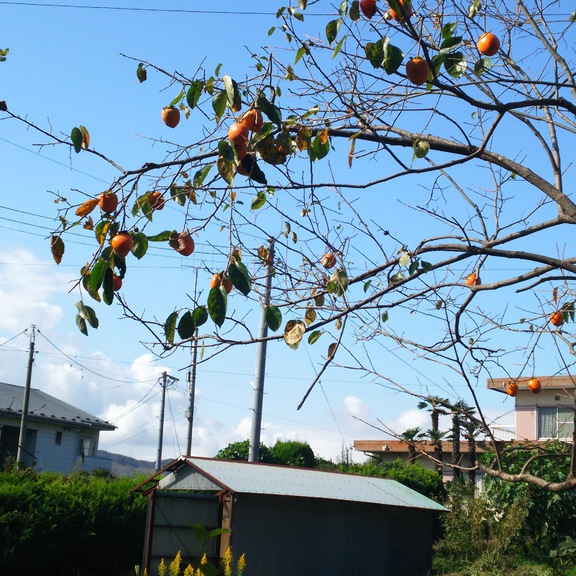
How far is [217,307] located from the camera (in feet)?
7.70

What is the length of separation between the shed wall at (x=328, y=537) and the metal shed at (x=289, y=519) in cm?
2

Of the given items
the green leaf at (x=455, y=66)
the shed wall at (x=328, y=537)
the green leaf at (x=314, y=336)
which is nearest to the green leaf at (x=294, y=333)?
the green leaf at (x=314, y=336)

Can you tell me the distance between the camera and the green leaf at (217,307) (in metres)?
2.34

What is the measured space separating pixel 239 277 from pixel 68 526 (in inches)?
451

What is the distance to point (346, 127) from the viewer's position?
406 cm

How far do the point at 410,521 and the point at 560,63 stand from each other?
12216 millimetres

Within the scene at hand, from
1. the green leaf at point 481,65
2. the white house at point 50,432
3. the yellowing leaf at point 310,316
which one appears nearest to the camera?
the green leaf at point 481,65

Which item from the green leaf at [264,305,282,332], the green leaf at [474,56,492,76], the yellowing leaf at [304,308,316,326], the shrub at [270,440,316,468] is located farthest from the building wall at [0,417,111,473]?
the green leaf at [264,305,282,332]

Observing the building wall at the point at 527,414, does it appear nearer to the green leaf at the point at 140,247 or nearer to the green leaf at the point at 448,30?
the green leaf at the point at 448,30

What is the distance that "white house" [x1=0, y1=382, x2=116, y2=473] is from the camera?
→ 26094 millimetres

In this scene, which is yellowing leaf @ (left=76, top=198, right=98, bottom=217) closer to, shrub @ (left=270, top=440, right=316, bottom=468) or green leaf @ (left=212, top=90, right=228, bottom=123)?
green leaf @ (left=212, top=90, right=228, bottom=123)

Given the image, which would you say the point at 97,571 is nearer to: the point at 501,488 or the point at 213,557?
the point at 213,557

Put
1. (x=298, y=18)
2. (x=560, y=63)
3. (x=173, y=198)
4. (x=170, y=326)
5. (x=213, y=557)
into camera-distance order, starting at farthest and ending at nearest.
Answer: (x=213, y=557), (x=560, y=63), (x=298, y=18), (x=173, y=198), (x=170, y=326)

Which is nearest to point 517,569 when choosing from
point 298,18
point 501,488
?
point 501,488
